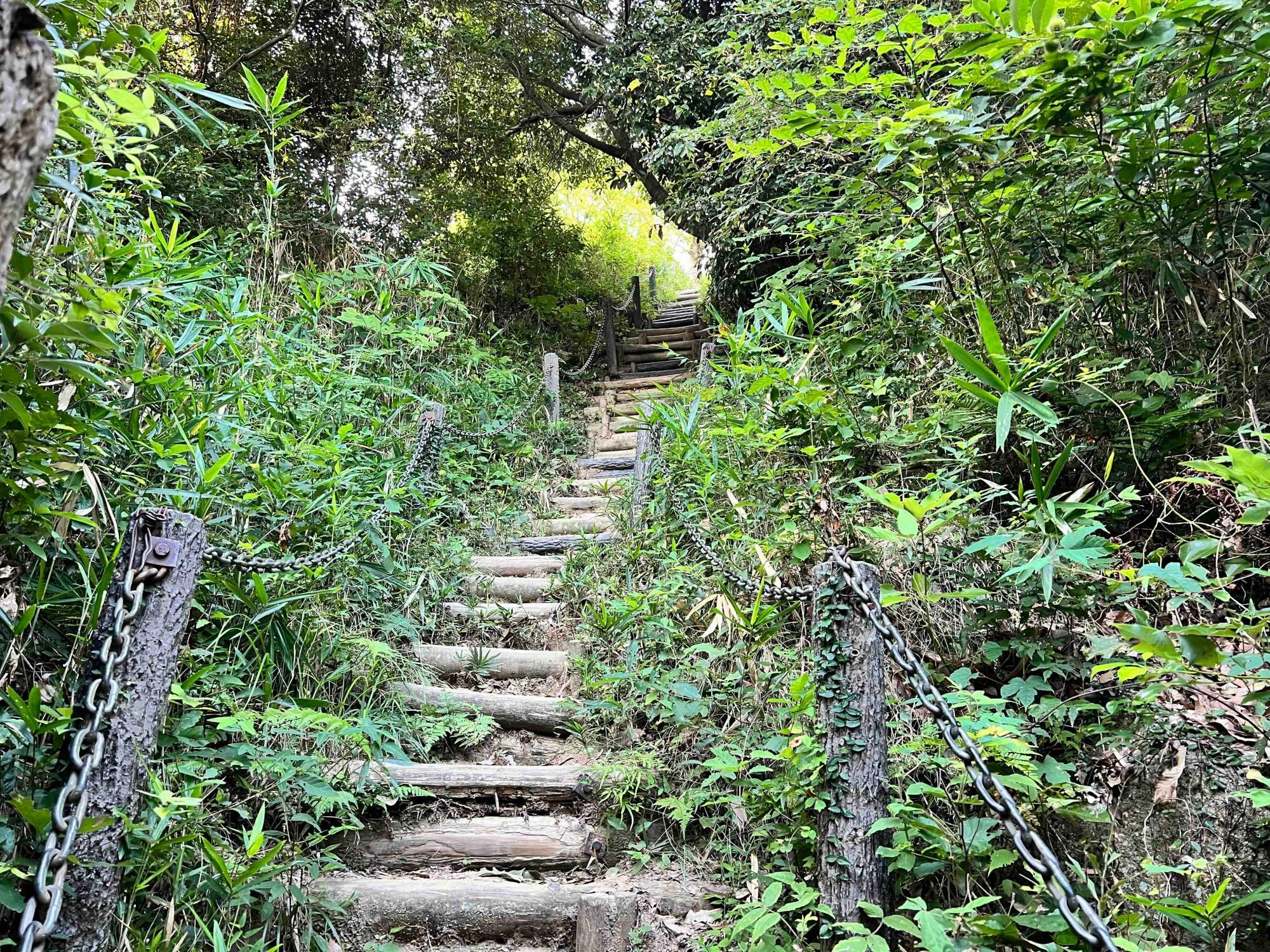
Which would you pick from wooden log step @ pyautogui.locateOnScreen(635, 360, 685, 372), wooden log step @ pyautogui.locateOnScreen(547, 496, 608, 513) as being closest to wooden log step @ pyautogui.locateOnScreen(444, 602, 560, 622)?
wooden log step @ pyautogui.locateOnScreen(547, 496, 608, 513)

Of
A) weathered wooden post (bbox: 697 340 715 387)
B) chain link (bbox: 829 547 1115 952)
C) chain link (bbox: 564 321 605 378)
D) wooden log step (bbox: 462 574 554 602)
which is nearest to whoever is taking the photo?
chain link (bbox: 829 547 1115 952)

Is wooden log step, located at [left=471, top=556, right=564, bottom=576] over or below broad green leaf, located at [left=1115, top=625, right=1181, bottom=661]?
below

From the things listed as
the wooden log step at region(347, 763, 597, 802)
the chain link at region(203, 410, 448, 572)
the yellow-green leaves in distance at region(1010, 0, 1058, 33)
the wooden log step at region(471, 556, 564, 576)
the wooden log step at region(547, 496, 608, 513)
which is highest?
the yellow-green leaves in distance at region(1010, 0, 1058, 33)

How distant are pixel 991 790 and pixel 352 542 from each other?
229 centimetres

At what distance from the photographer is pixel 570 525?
518 cm

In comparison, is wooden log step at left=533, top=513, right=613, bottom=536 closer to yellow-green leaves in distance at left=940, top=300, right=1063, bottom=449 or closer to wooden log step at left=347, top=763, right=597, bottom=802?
wooden log step at left=347, top=763, right=597, bottom=802

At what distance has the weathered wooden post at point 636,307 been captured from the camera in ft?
37.8

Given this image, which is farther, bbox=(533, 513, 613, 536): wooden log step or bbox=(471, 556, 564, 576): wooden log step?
bbox=(533, 513, 613, 536): wooden log step

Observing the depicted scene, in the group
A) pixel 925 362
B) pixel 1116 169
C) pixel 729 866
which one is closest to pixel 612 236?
pixel 925 362

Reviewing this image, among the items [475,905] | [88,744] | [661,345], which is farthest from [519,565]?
[661,345]

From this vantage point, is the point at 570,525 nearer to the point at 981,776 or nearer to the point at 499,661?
the point at 499,661

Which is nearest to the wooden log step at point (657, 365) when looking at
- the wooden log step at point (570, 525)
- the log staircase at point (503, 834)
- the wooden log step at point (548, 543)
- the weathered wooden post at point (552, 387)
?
the weathered wooden post at point (552, 387)

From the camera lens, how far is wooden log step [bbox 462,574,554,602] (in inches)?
163

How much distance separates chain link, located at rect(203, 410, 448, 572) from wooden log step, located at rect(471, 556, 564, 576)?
27.2 inches
